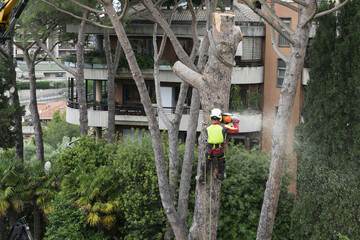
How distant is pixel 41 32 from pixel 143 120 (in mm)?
7251

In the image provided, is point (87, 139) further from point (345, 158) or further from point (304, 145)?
point (345, 158)

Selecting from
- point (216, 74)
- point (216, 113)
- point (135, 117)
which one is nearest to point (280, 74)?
point (135, 117)

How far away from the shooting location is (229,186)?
18344 millimetres

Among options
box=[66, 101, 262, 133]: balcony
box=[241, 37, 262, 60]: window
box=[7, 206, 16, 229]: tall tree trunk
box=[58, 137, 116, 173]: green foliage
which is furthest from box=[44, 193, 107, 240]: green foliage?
box=[241, 37, 262, 60]: window

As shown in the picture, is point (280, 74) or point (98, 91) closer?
point (280, 74)

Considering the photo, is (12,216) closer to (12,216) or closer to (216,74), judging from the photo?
(12,216)

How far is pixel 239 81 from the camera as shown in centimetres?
3020

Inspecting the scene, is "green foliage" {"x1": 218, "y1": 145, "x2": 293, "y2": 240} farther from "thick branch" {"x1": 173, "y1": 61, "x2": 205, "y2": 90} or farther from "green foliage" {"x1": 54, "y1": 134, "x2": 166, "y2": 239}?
"thick branch" {"x1": 173, "y1": 61, "x2": 205, "y2": 90}

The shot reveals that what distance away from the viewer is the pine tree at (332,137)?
53.2 feet

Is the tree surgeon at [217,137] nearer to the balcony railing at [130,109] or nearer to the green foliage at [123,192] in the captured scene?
the green foliage at [123,192]

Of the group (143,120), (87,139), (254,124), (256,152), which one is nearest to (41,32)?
(143,120)

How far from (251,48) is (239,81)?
2102 mm

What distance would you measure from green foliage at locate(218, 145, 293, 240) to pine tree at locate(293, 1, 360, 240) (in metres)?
0.94

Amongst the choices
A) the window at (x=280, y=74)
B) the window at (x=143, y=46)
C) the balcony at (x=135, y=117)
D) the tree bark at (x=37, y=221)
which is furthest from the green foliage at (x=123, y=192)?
→ the window at (x=280, y=74)
